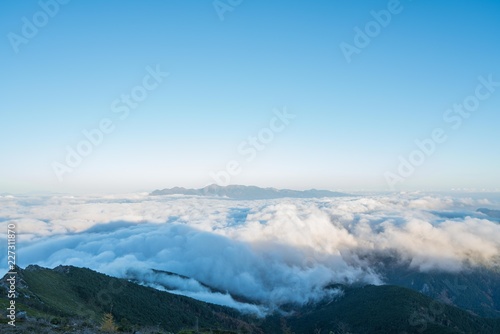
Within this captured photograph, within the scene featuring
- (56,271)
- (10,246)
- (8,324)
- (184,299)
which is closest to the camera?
(8,324)

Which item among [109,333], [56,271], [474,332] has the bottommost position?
[474,332]

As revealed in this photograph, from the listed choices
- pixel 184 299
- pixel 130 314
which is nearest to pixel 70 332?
pixel 130 314

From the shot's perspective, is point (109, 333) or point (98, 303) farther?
point (98, 303)

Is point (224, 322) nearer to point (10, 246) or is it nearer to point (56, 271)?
point (56, 271)

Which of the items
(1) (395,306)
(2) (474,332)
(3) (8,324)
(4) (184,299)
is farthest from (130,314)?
(2) (474,332)

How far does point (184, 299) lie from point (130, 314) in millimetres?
60128

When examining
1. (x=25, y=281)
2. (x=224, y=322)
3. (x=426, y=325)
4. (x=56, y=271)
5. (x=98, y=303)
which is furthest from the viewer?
(x=224, y=322)

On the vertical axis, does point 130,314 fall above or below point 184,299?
above

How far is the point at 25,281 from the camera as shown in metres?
77.2

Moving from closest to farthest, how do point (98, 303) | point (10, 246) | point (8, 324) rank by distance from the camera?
point (8, 324) → point (10, 246) → point (98, 303)

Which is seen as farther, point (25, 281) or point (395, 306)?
point (395, 306)

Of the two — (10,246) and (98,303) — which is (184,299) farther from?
(10,246)

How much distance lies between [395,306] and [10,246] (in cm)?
19601

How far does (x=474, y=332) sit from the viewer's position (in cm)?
17850
